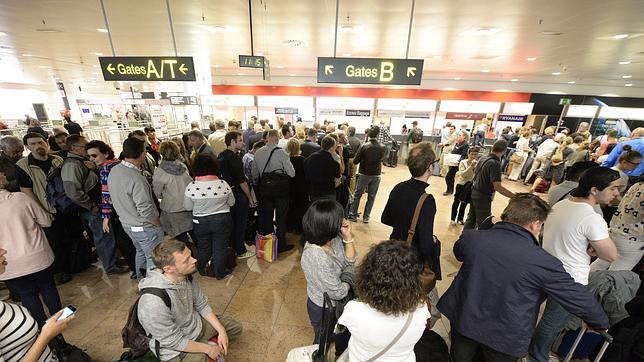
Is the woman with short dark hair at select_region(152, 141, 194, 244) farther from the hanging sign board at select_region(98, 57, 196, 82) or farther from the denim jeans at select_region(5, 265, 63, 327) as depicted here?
the hanging sign board at select_region(98, 57, 196, 82)

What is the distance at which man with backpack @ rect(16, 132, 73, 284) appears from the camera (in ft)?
9.69

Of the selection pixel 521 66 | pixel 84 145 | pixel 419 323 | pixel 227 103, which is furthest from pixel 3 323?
pixel 227 103

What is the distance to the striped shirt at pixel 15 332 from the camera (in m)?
1.20

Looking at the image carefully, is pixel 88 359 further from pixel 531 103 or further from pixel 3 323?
pixel 531 103

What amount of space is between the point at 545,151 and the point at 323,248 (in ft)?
28.6

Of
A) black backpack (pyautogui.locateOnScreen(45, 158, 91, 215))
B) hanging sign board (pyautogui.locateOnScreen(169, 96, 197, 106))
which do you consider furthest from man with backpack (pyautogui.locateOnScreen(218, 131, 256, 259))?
hanging sign board (pyautogui.locateOnScreen(169, 96, 197, 106))

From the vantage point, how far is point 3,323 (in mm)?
1204

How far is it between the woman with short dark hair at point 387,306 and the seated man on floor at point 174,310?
1.13 meters

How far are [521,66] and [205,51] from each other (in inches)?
418

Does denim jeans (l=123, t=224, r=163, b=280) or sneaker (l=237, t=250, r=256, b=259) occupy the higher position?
denim jeans (l=123, t=224, r=163, b=280)

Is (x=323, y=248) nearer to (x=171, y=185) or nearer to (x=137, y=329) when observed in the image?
(x=137, y=329)

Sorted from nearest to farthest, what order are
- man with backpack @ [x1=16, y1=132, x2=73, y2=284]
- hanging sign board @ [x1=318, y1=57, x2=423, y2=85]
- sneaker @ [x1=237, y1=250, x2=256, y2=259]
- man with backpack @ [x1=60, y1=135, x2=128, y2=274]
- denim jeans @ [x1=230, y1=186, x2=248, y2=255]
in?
man with backpack @ [x1=60, y1=135, x2=128, y2=274], man with backpack @ [x1=16, y1=132, x2=73, y2=284], denim jeans @ [x1=230, y1=186, x2=248, y2=255], sneaker @ [x1=237, y1=250, x2=256, y2=259], hanging sign board @ [x1=318, y1=57, x2=423, y2=85]

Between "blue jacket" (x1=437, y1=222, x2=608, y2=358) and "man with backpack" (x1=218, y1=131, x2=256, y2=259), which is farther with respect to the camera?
"man with backpack" (x1=218, y1=131, x2=256, y2=259)

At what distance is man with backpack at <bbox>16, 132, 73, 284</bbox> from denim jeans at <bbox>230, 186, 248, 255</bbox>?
194 centimetres
